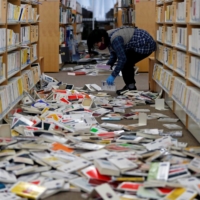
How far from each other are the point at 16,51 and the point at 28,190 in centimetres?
274

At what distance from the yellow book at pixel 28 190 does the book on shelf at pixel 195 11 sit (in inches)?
84.1

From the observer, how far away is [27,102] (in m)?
5.29

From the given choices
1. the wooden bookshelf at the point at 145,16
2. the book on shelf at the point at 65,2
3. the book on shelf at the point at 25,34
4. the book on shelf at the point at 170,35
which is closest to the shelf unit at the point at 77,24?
the book on shelf at the point at 65,2

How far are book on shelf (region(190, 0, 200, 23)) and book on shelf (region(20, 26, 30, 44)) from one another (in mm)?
2083

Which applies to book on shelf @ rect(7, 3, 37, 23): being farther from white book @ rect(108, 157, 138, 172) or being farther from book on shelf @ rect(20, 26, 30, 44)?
white book @ rect(108, 157, 138, 172)

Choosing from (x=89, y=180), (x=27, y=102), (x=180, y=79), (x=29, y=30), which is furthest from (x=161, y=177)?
(x=29, y=30)

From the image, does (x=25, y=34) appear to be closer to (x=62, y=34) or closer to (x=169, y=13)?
(x=169, y=13)

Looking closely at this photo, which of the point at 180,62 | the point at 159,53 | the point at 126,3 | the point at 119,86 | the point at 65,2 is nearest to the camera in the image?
the point at 180,62

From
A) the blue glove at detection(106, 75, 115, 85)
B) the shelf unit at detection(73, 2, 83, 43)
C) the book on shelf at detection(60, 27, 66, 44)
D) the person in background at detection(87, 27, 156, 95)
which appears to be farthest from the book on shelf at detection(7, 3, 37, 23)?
the shelf unit at detection(73, 2, 83, 43)

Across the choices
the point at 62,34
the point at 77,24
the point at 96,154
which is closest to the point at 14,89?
the point at 96,154

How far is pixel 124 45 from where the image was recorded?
625cm

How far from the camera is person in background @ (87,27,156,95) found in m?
5.87

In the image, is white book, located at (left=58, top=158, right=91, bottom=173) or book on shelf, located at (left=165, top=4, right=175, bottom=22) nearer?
white book, located at (left=58, top=158, right=91, bottom=173)

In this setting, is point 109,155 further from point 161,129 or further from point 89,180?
point 161,129
